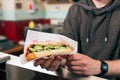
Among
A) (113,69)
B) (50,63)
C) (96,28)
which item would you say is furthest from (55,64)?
(96,28)

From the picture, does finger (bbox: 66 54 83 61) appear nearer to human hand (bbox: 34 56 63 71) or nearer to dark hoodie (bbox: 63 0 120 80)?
human hand (bbox: 34 56 63 71)

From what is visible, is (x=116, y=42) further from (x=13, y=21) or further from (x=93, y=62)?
(x=13, y=21)

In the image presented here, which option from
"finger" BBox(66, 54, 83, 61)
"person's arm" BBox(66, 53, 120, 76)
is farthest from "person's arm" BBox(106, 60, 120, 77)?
"finger" BBox(66, 54, 83, 61)

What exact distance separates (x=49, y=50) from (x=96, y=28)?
0.52 m

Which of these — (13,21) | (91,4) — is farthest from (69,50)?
(13,21)

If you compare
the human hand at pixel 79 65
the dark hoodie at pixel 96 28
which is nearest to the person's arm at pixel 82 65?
the human hand at pixel 79 65

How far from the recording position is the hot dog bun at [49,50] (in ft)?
2.05

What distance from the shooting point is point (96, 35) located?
1.09m

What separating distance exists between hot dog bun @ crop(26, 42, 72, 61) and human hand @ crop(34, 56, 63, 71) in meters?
0.06

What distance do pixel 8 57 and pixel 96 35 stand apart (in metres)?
0.48

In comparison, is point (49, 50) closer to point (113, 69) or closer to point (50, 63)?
point (50, 63)

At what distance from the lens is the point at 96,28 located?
3.58 ft

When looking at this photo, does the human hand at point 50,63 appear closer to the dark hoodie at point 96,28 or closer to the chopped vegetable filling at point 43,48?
the chopped vegetable filling at point 43,48

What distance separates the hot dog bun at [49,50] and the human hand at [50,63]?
6 cm
